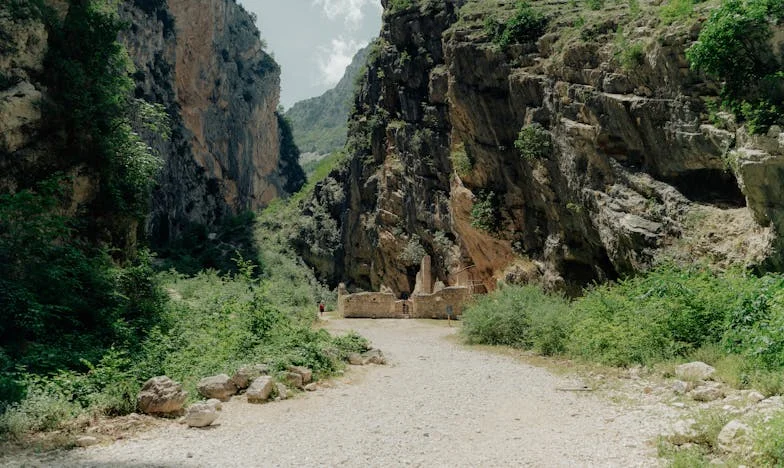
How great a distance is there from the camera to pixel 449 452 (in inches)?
234

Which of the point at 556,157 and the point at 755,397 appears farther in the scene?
the point at 556,157

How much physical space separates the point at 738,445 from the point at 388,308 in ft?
68.5

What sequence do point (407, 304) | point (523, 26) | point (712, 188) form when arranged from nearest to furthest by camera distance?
point (712, 188), point (523, 26), point (407, 304)

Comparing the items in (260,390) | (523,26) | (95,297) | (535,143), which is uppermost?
(523,26)

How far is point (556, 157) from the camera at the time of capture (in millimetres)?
20500

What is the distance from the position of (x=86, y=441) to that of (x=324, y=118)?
117136mm

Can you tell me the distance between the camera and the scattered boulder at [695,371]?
7941mm

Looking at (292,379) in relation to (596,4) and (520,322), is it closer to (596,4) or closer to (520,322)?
(520,322)

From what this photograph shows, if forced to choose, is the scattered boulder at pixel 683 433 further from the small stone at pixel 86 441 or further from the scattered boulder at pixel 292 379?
the small stone at pixel 86 441

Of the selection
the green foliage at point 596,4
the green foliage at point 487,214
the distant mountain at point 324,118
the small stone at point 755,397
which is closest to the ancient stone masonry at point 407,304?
the green foliage at point 487,214

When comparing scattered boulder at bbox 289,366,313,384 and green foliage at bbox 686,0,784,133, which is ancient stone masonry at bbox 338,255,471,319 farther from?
scattered boulder at bbox 289,366,313,384

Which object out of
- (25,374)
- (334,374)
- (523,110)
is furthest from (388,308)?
(25,374)

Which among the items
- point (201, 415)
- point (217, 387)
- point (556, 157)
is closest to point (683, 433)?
point (201, 415)

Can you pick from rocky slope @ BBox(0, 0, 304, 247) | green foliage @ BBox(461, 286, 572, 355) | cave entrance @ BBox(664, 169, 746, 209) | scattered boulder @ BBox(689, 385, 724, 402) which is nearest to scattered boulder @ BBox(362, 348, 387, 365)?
green foliage @ BBox(461, 286, 572, 355)
